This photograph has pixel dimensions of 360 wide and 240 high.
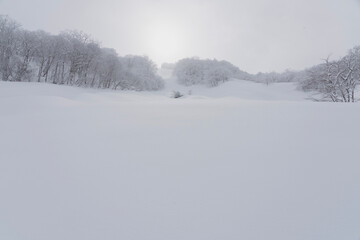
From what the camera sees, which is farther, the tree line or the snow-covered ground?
the tree line

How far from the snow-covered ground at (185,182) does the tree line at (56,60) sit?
885 inches

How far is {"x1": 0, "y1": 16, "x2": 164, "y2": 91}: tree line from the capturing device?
776 inches

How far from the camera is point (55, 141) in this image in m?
2.91

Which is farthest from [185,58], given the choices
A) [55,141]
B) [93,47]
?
[55,141]

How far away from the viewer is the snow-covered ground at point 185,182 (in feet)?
4.65

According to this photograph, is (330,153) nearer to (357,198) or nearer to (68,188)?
(357,198)

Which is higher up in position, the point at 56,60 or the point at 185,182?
the point at 56,60

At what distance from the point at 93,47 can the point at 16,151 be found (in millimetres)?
25946

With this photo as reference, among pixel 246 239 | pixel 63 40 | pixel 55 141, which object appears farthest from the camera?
pixel 63 40

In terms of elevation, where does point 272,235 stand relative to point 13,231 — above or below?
above

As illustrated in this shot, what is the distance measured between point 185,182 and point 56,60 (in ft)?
87.2

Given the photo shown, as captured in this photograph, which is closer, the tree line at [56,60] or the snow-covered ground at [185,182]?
the snow-covered ground at [185,182]

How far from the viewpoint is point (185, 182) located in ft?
6.23

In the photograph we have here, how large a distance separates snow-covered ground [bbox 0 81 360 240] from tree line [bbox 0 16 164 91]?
22.5 metres
